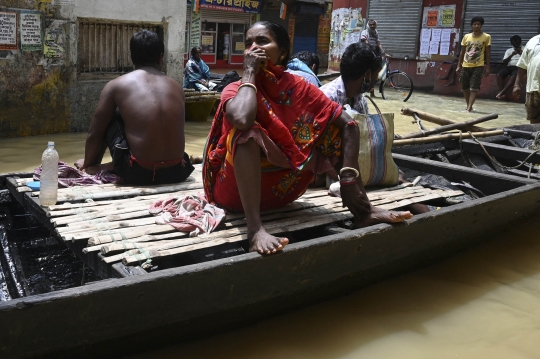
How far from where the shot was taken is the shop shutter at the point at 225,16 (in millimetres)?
16547

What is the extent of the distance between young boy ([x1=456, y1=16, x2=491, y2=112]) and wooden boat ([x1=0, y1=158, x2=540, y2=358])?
23.4 ft

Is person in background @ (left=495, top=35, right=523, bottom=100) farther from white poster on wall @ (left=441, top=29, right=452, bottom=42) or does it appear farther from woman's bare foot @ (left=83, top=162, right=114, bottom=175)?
woman's bare foot @ (left=83, top=162, right=114, bottom=175)

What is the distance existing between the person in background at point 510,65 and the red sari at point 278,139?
10.9 metres

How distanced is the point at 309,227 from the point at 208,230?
1.87ft

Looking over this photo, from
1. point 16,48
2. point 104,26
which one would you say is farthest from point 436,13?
point 16,48

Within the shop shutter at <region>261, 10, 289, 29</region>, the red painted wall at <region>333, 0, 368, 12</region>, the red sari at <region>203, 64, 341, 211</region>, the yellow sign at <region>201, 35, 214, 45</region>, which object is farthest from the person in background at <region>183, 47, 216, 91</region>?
the shop shutter at <region>261, 10, 289, 29</region>

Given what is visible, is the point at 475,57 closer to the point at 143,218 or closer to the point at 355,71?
the point at 355,71

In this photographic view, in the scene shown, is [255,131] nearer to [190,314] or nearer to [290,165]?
[290,165]

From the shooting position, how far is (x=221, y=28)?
17.3 m

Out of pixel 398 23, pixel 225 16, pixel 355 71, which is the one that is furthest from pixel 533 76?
A: pixel 225 16

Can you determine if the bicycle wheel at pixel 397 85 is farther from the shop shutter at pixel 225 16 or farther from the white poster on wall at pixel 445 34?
the shop shutter at pixel 225 16

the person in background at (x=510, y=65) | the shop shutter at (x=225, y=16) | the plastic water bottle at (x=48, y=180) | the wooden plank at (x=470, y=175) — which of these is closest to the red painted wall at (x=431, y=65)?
the person in background at (x=510, y=65)

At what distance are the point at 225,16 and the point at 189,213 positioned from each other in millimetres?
15268

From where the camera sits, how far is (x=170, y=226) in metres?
2.76
